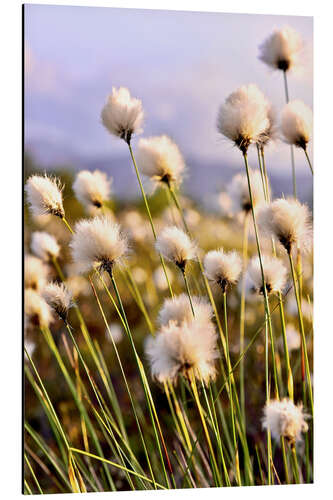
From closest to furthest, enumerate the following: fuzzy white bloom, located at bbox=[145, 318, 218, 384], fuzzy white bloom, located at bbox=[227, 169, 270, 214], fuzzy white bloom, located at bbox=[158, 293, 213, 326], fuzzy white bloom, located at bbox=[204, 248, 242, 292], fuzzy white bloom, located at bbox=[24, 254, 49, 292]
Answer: fuzzy white bloom, located at bbox=[145, 318, 218, 384], fuzzy white bloom, located at bbox=[158, 293, 213, 326], fuzzy white bloom, located at bbox=[204, 248, 242, 292], fuzzy white bloom, located at bbox=[24, 254, 49, 292], fuzzy white bloom, located at bbox=[227, 169, 270, 214]

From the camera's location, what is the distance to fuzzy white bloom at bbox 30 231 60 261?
6.53ft

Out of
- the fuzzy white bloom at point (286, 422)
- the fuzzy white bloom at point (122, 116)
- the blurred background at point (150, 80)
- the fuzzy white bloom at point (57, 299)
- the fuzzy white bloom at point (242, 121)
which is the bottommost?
the fuzzy white bloom at point (286, 422)

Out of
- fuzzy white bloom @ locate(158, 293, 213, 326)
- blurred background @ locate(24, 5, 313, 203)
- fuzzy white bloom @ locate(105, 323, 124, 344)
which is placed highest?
blurred background @ locate(24, 5, 313, 203)

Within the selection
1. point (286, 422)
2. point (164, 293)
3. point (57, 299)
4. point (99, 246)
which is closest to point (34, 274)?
point (57, 299)

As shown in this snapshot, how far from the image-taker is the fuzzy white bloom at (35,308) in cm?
194

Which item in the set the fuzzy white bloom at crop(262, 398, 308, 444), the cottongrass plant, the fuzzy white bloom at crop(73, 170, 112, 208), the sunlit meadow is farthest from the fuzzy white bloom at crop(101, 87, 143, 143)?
the fuzzy white bloom at crop(262, 398, 308, 444)

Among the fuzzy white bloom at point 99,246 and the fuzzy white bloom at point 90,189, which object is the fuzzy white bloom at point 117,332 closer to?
the fuzzy white bloom at point 90,189

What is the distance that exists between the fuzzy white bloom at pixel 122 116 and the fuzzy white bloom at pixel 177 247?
300 mm

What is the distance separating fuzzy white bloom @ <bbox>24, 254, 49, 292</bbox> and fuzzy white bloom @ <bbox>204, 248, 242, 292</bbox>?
1.52ft

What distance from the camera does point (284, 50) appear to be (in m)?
2.09

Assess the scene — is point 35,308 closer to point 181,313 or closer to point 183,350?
point 181,313

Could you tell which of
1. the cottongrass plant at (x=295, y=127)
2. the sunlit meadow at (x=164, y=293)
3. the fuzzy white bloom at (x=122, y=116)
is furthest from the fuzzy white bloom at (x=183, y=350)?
the cottongrass plant at (x=295, y=127)

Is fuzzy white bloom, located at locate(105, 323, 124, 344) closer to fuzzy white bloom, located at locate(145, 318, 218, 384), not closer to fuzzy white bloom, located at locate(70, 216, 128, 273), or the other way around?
fuzzy white bloom, located at locate(70, 216, 128, 273)
